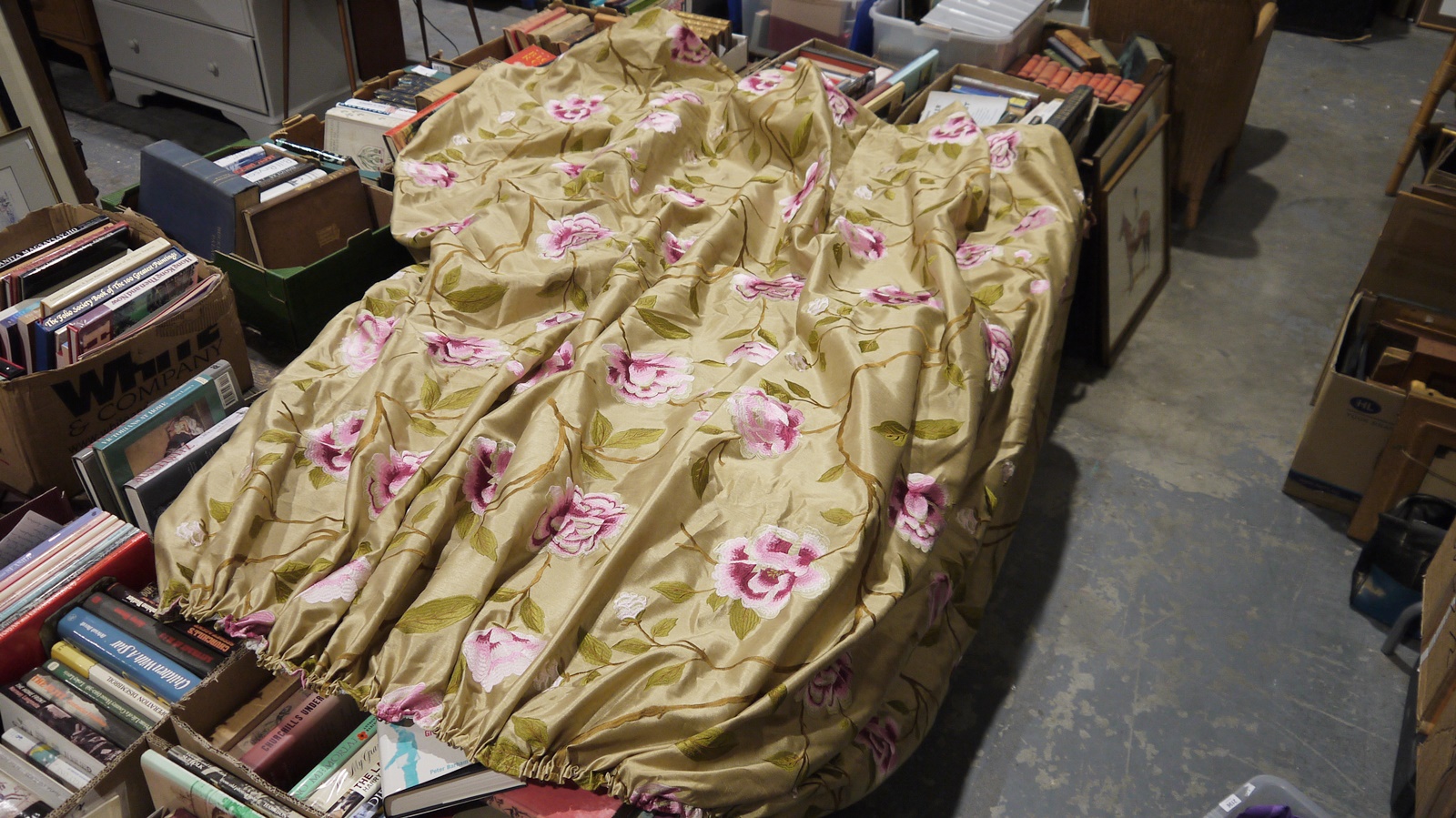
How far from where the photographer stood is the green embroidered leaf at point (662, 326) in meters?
1.73

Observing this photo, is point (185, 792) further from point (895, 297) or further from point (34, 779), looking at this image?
point (895, 297)

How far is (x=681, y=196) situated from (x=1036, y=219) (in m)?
0.71

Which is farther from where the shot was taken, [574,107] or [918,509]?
[574,107]

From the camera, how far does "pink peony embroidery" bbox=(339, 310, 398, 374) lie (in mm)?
1726

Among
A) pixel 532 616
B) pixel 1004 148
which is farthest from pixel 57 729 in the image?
pixel 1004 148

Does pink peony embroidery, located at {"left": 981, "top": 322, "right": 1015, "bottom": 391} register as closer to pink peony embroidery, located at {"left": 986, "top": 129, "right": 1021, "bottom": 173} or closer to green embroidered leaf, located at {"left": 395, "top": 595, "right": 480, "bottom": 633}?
pink peony embroidery, located at {"left": 986, "top": 129, "right": 1021, "bottom": 173}

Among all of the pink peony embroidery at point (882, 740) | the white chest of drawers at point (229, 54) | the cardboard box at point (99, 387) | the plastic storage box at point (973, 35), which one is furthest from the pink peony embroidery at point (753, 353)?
the white chest of drawers at point (229, 54)

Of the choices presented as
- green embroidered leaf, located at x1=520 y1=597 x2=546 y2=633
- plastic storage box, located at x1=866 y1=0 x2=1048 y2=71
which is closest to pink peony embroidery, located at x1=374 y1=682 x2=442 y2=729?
green embroidered leaf, located at x1=520 y1=597 x2=546 y2=633

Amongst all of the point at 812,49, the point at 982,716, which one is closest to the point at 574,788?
the point at 982,716

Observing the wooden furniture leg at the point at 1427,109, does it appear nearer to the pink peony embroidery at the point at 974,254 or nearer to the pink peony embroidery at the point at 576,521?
Answer: the pink peony embroidery at the point at 974,254

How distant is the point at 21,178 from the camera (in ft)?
7.16

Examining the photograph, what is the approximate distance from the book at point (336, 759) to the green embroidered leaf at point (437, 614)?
0.14 meters

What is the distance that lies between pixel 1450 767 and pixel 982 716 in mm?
654

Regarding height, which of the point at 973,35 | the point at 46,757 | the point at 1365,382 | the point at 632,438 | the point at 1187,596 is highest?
the point at 973,35
